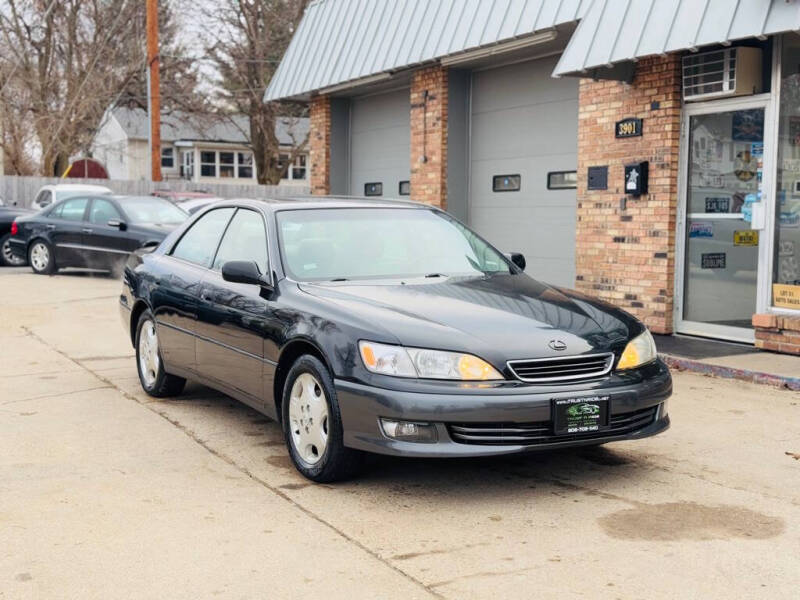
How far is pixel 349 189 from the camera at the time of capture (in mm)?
18125

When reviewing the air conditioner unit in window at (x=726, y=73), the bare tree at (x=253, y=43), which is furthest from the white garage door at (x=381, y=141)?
the bare tree at (x=253, y=43)

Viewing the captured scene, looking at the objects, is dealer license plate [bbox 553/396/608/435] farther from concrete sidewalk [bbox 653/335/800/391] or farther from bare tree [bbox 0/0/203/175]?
bare tree [bbox 0/0/203/175]

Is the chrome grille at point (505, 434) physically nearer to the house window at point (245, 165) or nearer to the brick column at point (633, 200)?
the brick column at point (633, 200)

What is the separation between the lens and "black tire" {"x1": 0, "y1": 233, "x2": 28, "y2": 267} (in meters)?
19.9

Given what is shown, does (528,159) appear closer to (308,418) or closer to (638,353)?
(638,353)

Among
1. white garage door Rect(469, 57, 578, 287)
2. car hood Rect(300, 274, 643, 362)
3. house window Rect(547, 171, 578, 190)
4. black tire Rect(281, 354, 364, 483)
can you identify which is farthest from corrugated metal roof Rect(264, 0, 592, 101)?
black tire Rect(281, 354, 364, 483)

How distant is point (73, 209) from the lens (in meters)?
17.7

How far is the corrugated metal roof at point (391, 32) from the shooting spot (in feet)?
38.5

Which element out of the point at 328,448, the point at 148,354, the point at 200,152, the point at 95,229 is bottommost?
the point at 328,448

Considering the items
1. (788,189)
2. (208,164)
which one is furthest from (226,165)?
(788,189)

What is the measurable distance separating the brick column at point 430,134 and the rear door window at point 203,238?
720 cm

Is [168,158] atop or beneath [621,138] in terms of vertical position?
atop

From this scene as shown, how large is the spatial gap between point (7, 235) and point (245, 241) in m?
15.5

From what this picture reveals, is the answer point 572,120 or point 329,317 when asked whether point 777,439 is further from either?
point 572,120
